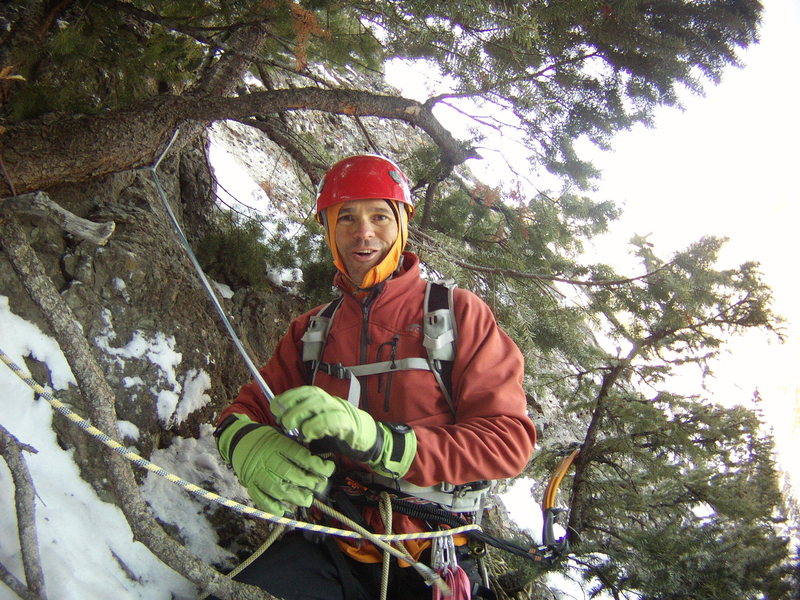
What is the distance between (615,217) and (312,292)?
3.47m

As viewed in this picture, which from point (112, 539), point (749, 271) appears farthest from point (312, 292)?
point (749, 271)

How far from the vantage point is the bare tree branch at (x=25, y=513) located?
6.38ft

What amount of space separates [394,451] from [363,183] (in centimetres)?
159

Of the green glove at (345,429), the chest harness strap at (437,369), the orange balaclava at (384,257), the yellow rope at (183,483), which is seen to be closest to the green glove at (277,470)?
the yellow rope at (183,483)

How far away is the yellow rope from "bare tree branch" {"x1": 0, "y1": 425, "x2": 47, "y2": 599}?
230 millimetres

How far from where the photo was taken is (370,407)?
8.06 ft

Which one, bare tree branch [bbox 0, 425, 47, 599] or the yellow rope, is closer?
the yellow rope

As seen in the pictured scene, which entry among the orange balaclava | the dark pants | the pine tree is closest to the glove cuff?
the dark pants

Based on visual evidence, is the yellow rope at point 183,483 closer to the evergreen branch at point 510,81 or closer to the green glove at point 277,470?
the green glove at point 277,470

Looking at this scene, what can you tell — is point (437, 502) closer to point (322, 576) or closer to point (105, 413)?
point (322, 576)

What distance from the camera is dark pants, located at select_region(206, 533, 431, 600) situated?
2.35 m

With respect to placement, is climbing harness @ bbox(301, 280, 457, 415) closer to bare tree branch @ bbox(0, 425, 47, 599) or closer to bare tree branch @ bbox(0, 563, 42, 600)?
bare tree branch @ bbox(0, 425, 47, 599)

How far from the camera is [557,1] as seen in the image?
2910 millimetres

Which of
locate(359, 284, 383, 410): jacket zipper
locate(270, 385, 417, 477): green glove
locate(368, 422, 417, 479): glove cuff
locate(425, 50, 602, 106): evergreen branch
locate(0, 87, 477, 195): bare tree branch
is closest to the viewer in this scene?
locate(270, 385, 417, 477): green glove
